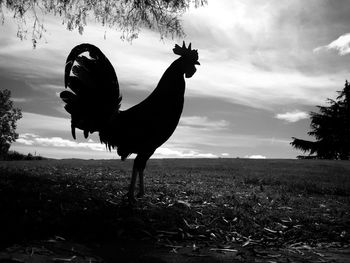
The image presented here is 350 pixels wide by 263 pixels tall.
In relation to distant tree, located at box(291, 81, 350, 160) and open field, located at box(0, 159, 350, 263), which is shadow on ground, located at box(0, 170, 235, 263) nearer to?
open field, located at box(0, 159, 350, 263)

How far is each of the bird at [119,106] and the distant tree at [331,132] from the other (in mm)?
38694

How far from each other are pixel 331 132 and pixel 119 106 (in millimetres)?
40644

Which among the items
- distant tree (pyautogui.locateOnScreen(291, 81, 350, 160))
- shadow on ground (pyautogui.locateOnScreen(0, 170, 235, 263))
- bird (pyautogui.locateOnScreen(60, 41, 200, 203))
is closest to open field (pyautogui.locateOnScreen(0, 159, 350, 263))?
shadow on ground (pyautogui.locateOnScreen(0, 170, 235, 263))

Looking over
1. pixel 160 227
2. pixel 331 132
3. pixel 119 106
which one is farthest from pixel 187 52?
pixel 331 132

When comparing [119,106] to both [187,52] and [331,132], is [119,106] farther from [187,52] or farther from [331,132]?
[331,132]

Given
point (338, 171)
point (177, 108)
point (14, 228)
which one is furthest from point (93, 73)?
point (338, 171)

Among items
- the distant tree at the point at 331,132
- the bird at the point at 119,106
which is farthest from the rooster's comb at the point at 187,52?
the distant tree at the point at 331,132

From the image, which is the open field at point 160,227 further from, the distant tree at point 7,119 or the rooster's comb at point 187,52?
the distant tree at point 7,119

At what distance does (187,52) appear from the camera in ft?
26.0

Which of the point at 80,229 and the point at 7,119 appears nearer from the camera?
the point at 80,229

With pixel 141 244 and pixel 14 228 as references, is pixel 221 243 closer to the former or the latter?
pixel 141 244

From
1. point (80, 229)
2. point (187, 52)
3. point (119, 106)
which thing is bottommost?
point (80, 229)

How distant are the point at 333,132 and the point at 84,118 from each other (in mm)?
40786

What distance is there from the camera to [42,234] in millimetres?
5574
